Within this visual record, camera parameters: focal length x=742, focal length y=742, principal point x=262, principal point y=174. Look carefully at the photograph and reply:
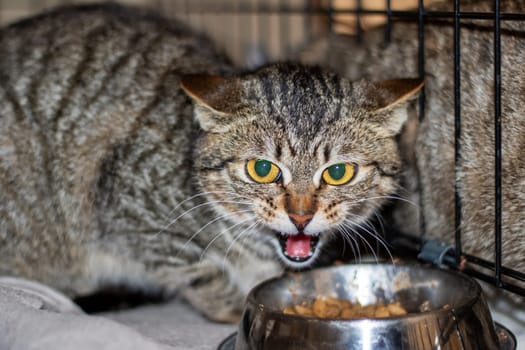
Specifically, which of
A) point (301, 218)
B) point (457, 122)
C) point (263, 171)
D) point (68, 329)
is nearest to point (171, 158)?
point (263, 171)

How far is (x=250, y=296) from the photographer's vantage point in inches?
76.7

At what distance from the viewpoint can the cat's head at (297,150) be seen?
2.02 metres

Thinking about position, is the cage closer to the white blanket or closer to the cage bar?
the cage bar

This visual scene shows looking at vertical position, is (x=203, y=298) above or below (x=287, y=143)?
below

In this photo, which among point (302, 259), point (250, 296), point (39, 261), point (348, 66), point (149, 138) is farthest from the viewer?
point (348, 66)

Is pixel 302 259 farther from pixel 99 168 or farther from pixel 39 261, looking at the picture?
pixel 39 261

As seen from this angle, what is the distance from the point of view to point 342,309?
205 centimetres

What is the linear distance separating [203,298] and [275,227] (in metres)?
0.55

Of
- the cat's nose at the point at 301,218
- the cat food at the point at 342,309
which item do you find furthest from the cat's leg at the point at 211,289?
the cat's nose at the point at 301,218

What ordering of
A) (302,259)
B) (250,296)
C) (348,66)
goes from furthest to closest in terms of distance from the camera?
(348,66) → (302,259) → (250,296)

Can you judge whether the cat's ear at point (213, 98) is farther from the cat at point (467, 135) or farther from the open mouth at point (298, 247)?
the cat at point (467, 135)

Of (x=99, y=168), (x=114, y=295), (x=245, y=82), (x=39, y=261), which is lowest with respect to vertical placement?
(x=114, y=295)

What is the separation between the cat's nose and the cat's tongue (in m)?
0.18

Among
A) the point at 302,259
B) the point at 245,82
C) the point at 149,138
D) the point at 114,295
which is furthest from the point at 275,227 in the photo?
the point at 114,295
